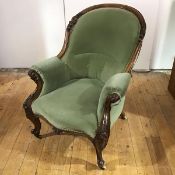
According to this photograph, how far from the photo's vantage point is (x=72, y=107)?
1479 mm

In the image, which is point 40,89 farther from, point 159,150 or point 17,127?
point 159,150

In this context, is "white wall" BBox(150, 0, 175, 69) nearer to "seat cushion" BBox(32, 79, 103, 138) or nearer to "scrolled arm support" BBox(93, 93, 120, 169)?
"seat cushion" BBox(32, 79, 103, 138)

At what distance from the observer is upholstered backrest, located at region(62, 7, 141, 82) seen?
161 centimetres

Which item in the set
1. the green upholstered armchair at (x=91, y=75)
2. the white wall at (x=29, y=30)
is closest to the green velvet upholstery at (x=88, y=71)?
the green upholstered armchair at (x=91, y=75)

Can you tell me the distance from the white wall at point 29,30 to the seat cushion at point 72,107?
128 cm

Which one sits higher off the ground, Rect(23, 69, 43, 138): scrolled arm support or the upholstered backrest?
the upholstered backrest

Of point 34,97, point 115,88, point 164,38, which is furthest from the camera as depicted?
point 164,38

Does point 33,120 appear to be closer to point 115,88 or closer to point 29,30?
point 115,88

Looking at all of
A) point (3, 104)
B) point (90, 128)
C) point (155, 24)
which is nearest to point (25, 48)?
point (3, 104)

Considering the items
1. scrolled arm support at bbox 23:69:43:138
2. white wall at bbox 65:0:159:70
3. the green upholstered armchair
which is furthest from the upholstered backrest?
white wall at bbox 65:0:159:70

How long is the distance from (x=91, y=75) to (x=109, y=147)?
0.59 metres

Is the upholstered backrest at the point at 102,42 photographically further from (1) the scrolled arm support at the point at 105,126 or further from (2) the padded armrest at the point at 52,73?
(1) the scrolled arm support at the point at 105,126

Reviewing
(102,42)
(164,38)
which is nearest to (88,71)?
(102,42)

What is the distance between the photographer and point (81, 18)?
Result: 1763 mm
